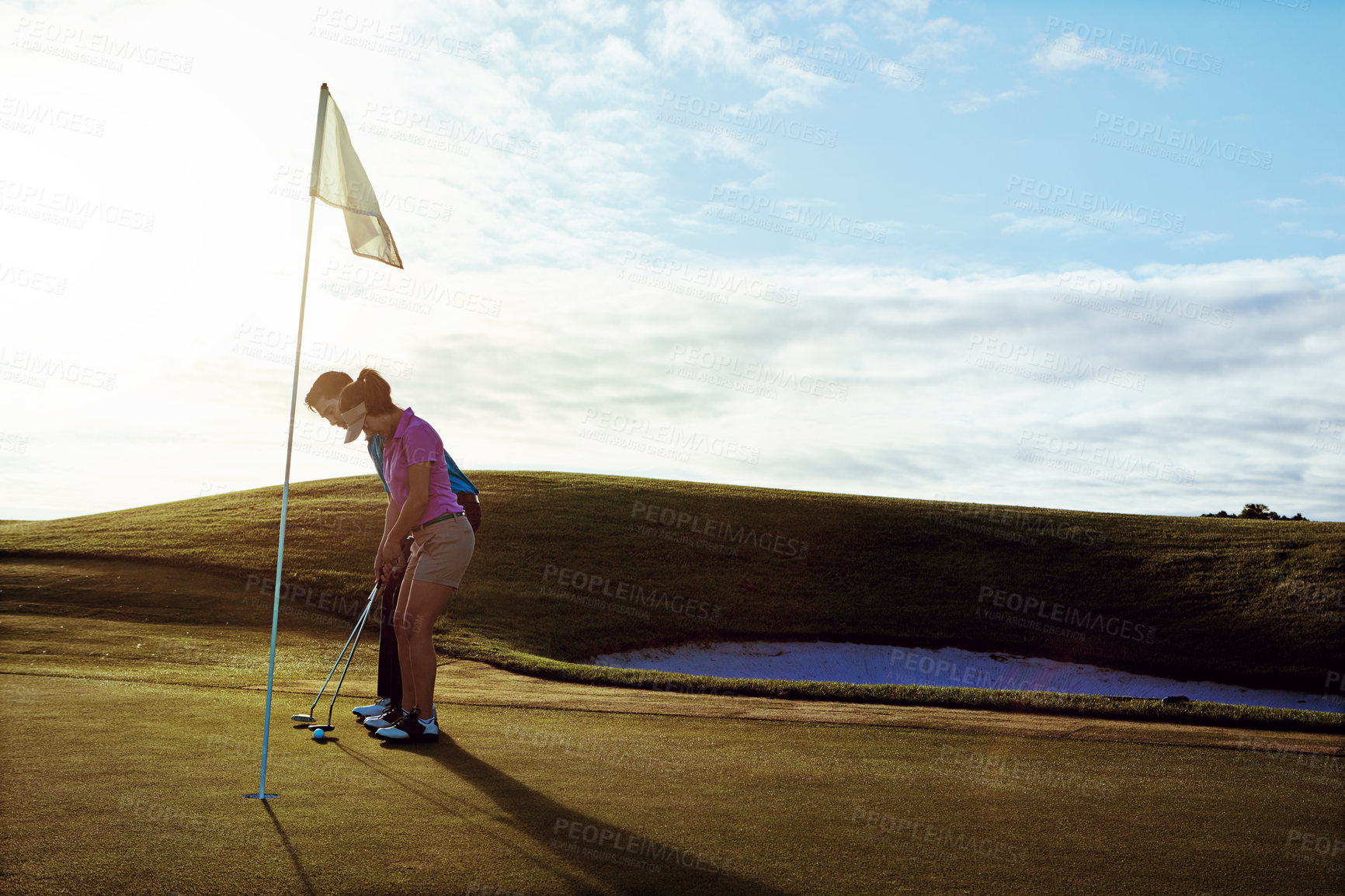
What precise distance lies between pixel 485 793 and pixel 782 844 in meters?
1.76

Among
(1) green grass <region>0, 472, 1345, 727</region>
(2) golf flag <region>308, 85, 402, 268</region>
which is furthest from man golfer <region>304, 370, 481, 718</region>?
(1) green grass <region>0, 472, 1345, 727</region>

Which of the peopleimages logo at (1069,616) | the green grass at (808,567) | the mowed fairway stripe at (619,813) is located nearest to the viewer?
the mowed fairway stripe at (619,813)

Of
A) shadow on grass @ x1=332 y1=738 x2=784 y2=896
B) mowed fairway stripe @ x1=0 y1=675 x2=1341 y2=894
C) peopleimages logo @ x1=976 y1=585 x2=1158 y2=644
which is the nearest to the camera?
shadow on grass @ x1=332 y1=738 x2=784 y2=896

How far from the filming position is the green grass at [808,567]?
22203mm

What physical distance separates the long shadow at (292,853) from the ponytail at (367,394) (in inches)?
108

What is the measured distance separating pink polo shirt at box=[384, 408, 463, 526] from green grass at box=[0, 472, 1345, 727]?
9.53 m

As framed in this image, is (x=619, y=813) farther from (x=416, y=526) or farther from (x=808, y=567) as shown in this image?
(x=808, y=567)

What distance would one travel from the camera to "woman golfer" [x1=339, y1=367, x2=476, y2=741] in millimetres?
6449

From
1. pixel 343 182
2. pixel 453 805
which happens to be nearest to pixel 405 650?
pixel 453 805

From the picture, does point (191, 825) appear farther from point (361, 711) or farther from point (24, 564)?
point (24, 564)

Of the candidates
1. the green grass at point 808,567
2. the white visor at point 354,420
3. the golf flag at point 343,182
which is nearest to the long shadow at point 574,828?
the white visor at point 354,420

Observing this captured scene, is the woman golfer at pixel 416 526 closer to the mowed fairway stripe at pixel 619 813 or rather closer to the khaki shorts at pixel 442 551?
the khaki shorts at pixel 442 551

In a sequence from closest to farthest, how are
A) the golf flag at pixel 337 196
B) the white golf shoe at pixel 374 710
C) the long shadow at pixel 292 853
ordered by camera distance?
1. the long shadow at pixel 292 853
2. the golf flag at pixel 337 196
3. the white golf shoe at pixel 374 710

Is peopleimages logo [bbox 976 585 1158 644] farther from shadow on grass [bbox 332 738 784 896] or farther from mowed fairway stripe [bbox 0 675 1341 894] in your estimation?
shadow on grass [bbox 332 738 784 896]
